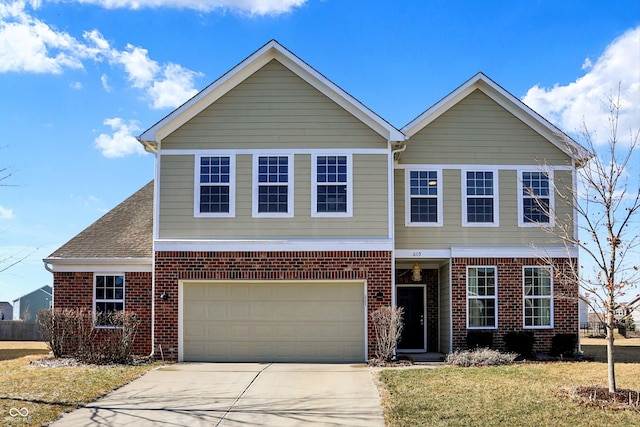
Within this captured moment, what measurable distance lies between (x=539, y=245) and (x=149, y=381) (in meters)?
10.9

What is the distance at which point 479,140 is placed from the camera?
62.8 feet

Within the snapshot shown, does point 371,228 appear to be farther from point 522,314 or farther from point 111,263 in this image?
point 111,263

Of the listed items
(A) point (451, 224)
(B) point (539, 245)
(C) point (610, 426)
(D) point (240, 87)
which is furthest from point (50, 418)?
(B) point (539, 245)

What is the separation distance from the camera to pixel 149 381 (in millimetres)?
14273

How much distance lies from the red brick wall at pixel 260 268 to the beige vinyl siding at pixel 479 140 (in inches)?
134

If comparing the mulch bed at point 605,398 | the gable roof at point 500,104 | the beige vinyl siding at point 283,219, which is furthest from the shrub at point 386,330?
the mulch bed at point 605,398

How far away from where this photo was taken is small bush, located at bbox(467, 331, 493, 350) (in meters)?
18.2

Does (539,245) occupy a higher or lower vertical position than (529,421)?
higher

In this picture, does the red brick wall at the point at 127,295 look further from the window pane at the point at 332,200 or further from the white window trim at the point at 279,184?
the window pane at the point at 332,200

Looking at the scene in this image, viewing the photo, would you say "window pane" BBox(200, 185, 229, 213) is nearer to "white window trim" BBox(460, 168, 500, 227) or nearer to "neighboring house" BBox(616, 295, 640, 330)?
"white window trim" BBox(460, 168, 500, 227)

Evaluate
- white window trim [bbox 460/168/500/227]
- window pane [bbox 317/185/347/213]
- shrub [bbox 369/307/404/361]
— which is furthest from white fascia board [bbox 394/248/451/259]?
window pane [bbox 317/185/347/213]

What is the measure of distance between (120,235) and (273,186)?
5355 millimetres

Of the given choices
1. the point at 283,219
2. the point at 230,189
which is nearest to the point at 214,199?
the point at 230,189

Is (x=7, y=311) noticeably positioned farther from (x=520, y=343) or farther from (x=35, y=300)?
(x=520, y=343)
